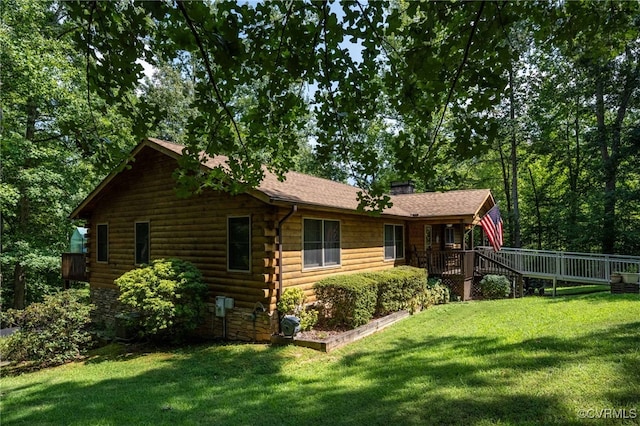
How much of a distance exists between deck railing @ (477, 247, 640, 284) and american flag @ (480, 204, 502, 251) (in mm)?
984

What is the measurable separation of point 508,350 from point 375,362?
2.21 meters

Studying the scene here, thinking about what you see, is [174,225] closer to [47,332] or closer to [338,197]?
[47,332]

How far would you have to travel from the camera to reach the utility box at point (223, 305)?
8961mm

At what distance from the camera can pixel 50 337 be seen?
8.26 m

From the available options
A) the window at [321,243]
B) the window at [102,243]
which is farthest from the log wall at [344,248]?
the window at [102,243]

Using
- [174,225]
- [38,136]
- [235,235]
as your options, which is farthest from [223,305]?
[38,136]

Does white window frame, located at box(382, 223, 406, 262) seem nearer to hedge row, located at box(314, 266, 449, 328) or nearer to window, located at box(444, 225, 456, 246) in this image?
hedge row, located at box(314, 266, 449, 328)

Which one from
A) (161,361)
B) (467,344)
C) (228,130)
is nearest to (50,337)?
(161,361)

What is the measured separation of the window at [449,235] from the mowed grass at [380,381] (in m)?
9.03

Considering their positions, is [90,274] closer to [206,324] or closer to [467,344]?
[206,324]

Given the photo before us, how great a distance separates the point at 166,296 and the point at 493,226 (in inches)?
482

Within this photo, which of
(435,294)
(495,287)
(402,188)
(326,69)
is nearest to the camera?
(326,69)

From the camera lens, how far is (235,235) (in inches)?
363

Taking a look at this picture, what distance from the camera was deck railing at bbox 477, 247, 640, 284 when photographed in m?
13.2
